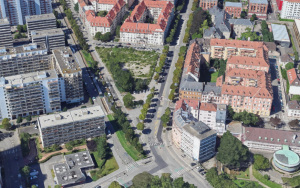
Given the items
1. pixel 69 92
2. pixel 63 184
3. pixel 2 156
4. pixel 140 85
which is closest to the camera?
pixel 63 184

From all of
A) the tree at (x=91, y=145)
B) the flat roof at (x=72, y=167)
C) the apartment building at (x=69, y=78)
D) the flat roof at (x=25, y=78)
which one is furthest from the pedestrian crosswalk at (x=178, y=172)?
the flat roof at (x=25, y=78)

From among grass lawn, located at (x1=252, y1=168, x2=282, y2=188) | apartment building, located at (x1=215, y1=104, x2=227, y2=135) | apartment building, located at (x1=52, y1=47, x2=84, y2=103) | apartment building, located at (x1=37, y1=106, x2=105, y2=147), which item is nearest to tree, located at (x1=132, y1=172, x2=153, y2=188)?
apartment building, located at (x1=37, y1=106, x2=105, y2=147)

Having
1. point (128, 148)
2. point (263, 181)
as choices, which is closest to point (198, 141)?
point (263, 181)

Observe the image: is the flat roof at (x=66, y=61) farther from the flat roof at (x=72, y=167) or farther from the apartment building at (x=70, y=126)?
the flat roof at (x=72, y=167)

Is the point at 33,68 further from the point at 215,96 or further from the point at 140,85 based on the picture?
the point at 215,96

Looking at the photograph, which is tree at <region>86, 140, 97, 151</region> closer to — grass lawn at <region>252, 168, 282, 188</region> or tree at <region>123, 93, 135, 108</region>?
tree at <region>123, 93, 135, 108</region>

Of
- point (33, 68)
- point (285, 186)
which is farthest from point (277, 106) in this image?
point (33, 68)
